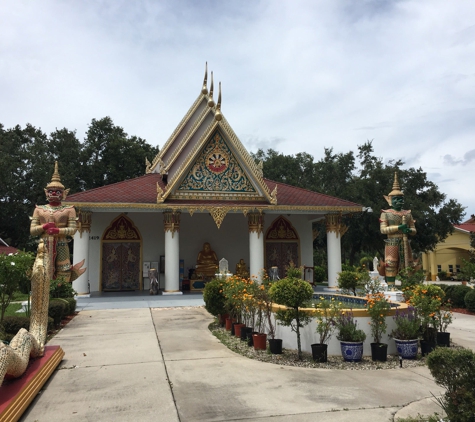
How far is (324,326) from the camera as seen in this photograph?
6859 mm

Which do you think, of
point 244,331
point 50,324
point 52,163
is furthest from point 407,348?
point 52,163

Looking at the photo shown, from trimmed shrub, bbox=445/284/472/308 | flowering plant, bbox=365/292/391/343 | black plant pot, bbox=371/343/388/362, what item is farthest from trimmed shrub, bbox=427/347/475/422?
trimmed shrub, bbox=445/284/472/308

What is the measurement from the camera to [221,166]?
1734 cm

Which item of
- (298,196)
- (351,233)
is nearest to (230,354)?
(298,196)

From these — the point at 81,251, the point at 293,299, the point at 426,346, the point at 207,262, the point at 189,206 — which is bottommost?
the point at 426,346

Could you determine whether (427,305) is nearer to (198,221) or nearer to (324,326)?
(324,326)

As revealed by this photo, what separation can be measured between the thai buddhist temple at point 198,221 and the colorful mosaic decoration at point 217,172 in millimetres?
41

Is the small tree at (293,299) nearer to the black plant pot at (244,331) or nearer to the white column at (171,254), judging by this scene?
the black plant pot at (244,331)

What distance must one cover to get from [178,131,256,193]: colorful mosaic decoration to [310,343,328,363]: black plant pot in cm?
1108

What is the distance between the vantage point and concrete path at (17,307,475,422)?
442 centimetres

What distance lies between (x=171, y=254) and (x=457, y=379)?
13.8 metres

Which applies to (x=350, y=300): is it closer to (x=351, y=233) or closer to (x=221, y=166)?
(x=221, y=166)

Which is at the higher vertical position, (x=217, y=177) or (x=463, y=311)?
(x=217, y=177)

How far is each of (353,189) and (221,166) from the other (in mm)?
13659
